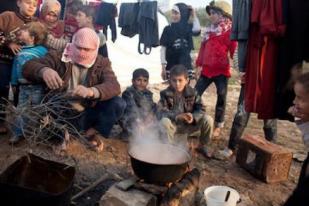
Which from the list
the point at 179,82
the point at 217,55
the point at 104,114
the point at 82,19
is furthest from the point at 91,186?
the point at 82,19

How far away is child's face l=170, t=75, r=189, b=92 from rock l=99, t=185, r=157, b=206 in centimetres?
205

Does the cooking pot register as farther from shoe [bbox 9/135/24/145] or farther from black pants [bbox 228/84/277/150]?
shoe [bbox 9/135/24/145]

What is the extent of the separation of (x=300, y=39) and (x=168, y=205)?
74.2 inches

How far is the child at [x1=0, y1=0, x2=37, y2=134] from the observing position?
196 inches

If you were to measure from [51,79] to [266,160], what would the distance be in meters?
2.60

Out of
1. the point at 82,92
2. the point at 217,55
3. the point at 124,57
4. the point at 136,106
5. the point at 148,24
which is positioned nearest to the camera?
the point at 82,92

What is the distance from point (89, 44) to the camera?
15.0 feet

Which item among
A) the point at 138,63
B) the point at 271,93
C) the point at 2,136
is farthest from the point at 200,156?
the point at 138,63

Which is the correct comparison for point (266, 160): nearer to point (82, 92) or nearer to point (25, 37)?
point (82, 92)

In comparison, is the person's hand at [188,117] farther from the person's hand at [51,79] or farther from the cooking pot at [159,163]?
the person's hand at [51,79]

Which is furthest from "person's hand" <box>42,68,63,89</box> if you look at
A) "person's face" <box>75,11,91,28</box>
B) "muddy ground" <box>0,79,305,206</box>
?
"person's face" <box>75,11,91,28</box>

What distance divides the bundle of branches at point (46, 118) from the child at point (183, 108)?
45.9 inches

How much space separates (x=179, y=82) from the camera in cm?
506

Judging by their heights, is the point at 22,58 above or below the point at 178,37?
below
